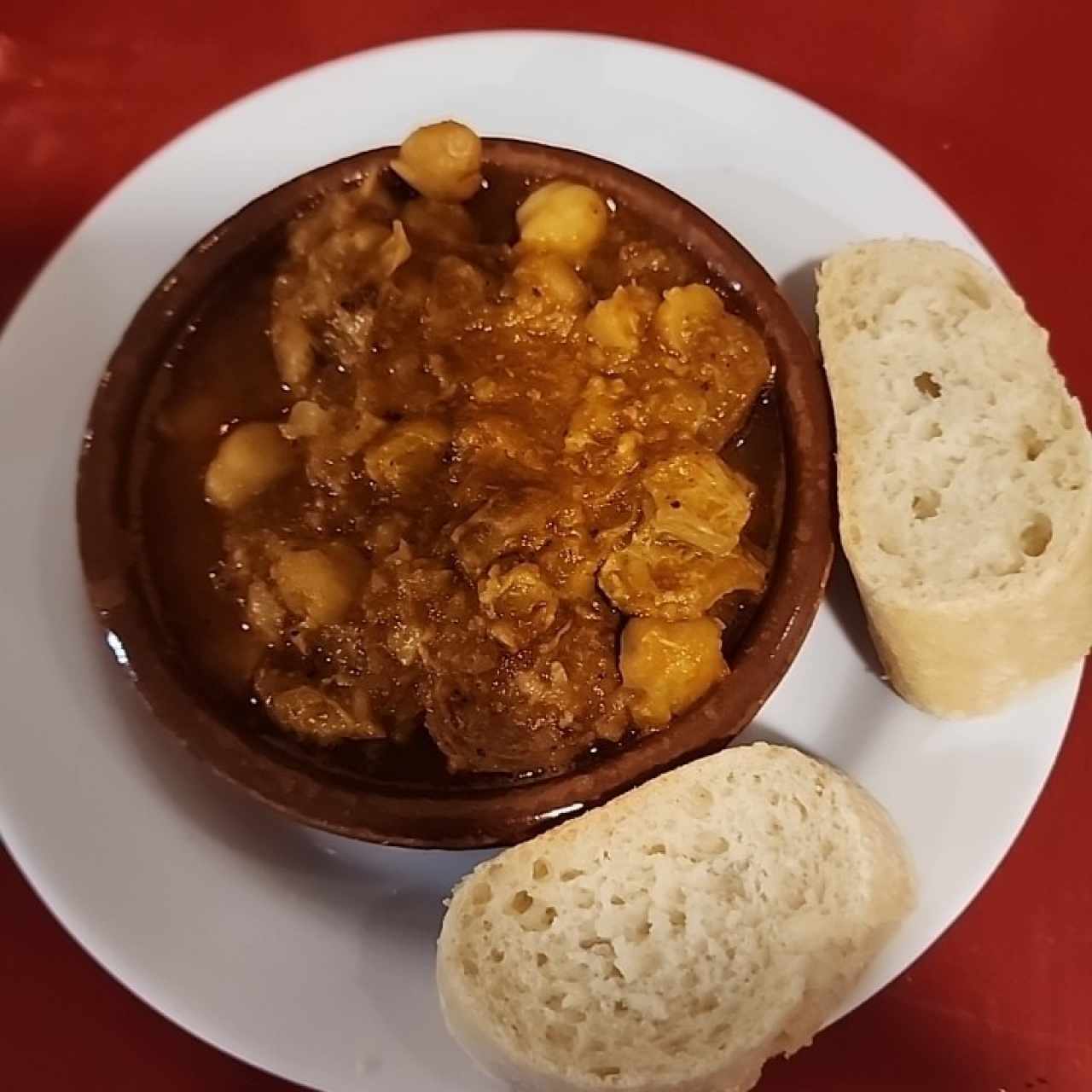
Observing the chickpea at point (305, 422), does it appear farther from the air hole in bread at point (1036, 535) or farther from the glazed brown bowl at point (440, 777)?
the air hole in bread at point (1036, 535)

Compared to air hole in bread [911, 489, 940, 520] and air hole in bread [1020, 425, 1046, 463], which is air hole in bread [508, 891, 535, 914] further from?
air hole in bread [1020, 425, 1046, 463]

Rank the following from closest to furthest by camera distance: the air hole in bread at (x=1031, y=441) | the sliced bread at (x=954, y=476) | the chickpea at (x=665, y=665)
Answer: the chickpea at (x=665, y=665), the sliced bread at (x=954, y=476), the air hole in bread at (x=1031, y=441)

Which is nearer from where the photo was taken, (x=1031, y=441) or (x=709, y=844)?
(x=709, y=844)

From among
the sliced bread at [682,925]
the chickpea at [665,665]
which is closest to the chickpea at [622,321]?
the chickpea at [665,665]

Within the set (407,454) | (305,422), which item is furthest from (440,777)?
(305,422)

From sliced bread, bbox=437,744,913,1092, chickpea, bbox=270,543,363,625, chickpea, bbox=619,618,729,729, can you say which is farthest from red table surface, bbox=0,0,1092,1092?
chickpea, bbox=270,543,363,625

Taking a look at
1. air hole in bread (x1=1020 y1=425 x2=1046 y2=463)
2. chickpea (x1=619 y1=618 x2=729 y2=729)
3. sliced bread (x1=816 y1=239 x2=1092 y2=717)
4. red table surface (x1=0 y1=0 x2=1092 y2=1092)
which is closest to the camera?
chickpea (x1=619 y1=618 x2=729 y2=729)

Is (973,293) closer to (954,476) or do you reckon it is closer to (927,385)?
(927,385)
